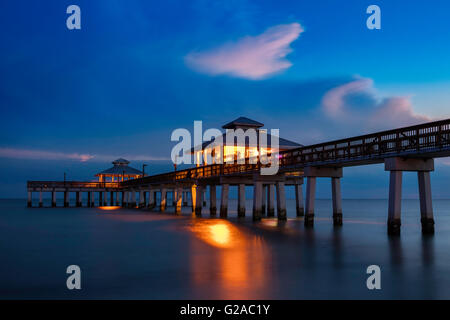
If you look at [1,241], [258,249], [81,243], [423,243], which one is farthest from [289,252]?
[1,241]

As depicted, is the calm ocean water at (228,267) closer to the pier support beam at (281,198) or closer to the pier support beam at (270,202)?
the pier support beam at (281,198)

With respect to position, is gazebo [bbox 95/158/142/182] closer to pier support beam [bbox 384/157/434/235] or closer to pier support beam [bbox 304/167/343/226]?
pier support beam [bbox 304/167/343/226]

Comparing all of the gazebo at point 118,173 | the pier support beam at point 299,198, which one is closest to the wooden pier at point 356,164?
the pier support beam at point 299,198

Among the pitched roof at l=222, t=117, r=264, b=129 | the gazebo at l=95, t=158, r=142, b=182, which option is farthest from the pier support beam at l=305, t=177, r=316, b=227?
the gazebo at l=95, t=158, r=142, b=182

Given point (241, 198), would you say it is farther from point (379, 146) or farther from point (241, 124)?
point (379, 146)

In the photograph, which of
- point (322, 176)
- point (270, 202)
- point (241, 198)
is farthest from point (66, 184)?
point (322, 176)

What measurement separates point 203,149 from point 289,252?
2655 cm

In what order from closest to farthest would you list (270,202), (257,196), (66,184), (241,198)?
(257,196)
(241,198)
(270,202)
(66,184)

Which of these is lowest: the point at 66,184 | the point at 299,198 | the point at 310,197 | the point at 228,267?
the point at 228,267

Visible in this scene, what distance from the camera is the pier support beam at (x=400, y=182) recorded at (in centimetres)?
2162

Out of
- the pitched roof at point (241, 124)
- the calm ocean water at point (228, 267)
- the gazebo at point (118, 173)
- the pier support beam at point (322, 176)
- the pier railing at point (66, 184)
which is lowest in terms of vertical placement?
the calm ocean water at point (228, 267)

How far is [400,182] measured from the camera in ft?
Result: 71.7

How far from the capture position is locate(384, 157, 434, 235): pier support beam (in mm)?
21625
